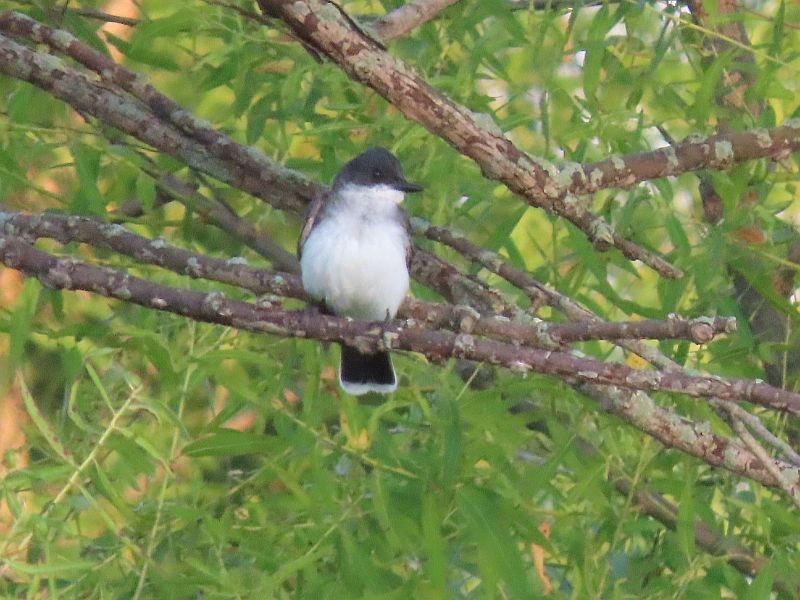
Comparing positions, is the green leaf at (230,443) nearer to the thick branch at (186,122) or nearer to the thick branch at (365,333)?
the thick branch at (365,333)

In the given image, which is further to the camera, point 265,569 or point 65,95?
point 65,95

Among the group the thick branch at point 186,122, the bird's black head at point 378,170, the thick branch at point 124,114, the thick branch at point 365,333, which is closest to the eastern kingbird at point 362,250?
the bird's black head at point 378,170

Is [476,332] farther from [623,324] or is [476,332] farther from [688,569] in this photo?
[688,569]

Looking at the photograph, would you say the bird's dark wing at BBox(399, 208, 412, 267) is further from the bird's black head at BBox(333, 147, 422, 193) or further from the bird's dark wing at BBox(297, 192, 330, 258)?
the bird's dark wing at BBox(297, 192, 330, 258)

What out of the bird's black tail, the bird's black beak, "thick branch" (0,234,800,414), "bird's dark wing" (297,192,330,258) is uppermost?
"thick branch" (0,234,800,414)

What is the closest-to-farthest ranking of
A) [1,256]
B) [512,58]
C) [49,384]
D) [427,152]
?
[1,256], [427,152], [512,58], [49,384]

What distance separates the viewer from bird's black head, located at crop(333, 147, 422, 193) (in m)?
3.77

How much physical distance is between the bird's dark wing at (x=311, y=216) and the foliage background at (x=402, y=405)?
109 mm

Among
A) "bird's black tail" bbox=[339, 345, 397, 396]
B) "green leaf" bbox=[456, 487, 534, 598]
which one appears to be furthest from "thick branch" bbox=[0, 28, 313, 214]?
"green leaf" bbox=[456, 487, 534, 598]

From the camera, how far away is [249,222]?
13.1 ft

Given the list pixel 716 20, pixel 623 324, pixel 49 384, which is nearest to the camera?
pixel 623 324

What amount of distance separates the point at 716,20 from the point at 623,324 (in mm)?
1207

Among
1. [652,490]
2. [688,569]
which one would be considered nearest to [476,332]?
[688,569]

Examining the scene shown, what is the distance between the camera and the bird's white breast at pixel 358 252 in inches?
152
